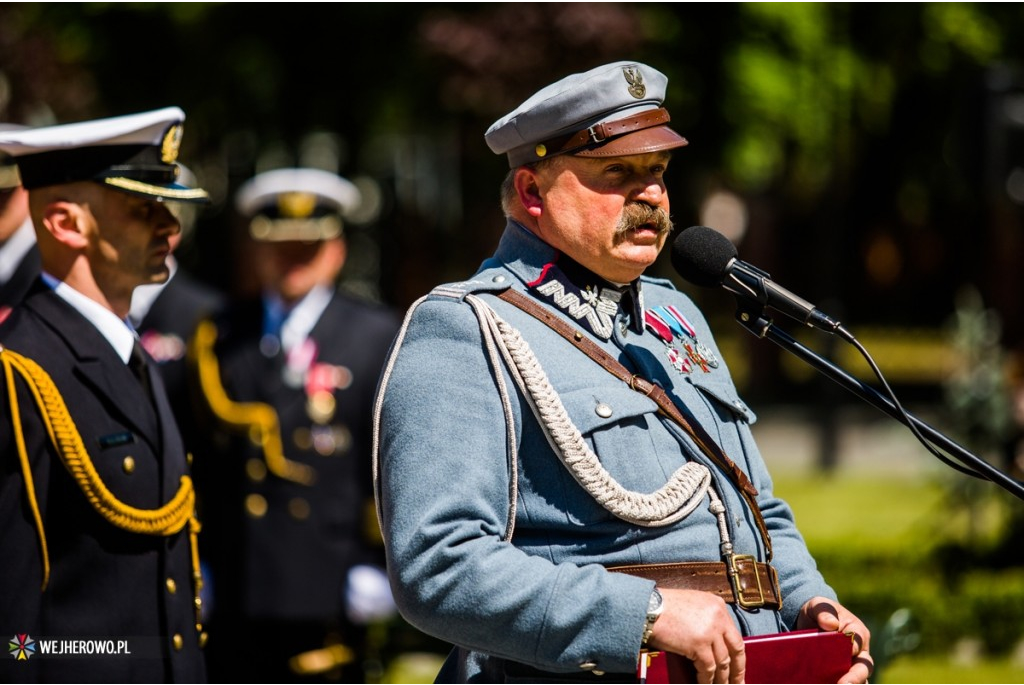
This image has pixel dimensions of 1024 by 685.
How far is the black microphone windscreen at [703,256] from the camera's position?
289cm

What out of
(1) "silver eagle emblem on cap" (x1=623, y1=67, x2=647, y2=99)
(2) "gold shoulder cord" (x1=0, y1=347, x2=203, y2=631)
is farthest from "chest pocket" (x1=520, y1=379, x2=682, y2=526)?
(2) "gold shoulder cord" (x1=0, y1=347, x2=203, y2=631)

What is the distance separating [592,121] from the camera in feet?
9.43

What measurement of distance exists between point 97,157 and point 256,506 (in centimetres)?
220

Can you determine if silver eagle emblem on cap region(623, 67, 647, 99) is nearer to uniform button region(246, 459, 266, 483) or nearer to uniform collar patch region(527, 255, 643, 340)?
uniform collar patch region(527, 255, 643, 340)

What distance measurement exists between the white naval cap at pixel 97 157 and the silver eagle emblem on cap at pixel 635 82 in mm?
1198

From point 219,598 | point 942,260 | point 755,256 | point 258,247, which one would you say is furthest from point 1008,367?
point 942,260

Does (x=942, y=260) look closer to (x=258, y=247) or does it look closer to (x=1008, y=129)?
(x=1008, y=129)

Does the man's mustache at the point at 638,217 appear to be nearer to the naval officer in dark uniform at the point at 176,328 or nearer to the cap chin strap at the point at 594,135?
the cap chin strap at the point at 594,135

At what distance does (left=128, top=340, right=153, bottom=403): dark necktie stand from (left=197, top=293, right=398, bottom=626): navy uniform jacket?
187cm

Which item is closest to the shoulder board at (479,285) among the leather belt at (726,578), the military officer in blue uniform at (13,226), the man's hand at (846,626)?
the leather belt at (726,578)

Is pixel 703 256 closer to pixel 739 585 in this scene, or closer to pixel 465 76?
pixel 739 585

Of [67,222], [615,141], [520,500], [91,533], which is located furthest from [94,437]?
[615,141]

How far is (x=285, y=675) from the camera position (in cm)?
533

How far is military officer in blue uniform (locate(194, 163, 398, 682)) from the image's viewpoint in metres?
5.34
